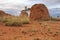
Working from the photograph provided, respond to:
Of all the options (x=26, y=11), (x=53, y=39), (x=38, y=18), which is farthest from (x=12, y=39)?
(x=26, y=11)

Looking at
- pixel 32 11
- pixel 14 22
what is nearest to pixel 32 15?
pixel 32 11

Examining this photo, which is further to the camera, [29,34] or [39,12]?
[39,12]

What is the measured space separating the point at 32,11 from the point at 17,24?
25751 mm

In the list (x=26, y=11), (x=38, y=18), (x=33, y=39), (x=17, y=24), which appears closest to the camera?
(x=33, y=39)

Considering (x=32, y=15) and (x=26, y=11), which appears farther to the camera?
(x=26, y=11)

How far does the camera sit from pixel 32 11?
4234 centimetres

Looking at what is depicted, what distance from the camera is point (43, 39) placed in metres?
9.94

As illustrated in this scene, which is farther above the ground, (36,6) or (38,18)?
(36,6)

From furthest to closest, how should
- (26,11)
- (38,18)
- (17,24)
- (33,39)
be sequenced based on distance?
(26,11)
(38,18)
(17,24)
(33,39)

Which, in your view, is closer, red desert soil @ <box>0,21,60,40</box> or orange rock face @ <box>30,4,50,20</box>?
red desert soil @ <box>0,21,60,40</box>

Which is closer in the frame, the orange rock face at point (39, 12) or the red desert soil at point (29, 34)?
the red desert soil at point (29, 34)

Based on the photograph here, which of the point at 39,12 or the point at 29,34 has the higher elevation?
the point at 39,12

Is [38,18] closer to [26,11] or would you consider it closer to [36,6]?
[36,6]

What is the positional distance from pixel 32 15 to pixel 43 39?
105 ft
